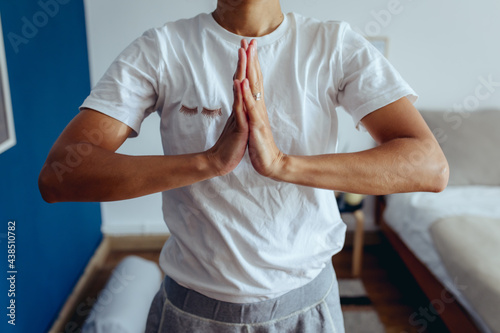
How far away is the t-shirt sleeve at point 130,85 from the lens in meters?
0.76

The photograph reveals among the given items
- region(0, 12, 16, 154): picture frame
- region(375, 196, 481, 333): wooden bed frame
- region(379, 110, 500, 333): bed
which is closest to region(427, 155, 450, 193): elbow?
region(379, 110, 500, 333): bed

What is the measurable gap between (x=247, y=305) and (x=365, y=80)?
19.5 inches

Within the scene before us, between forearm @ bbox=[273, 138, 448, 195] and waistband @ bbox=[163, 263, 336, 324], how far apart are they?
0.25m

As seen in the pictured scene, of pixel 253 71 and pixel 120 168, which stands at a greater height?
pixel 253 71

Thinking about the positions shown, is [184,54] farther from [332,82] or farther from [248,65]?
[332,82]

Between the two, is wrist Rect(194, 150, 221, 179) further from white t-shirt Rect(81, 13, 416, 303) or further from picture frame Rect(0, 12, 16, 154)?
picture frame Rect(0, 12, 16, 154)

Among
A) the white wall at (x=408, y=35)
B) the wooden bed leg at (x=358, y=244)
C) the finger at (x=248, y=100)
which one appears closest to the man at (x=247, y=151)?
the finger at (x=248, y=100)

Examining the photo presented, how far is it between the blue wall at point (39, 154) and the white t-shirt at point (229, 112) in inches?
43.8

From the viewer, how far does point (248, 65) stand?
0.73 metres

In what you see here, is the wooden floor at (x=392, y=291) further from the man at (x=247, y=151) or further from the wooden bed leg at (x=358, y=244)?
the man at (x=247, y=151)

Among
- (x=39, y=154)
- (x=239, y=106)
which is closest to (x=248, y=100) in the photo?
(x=239, y=106)

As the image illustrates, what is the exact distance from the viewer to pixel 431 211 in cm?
230

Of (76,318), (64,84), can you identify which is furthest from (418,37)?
(76,318)

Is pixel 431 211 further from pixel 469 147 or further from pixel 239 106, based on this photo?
pixel 239 106
